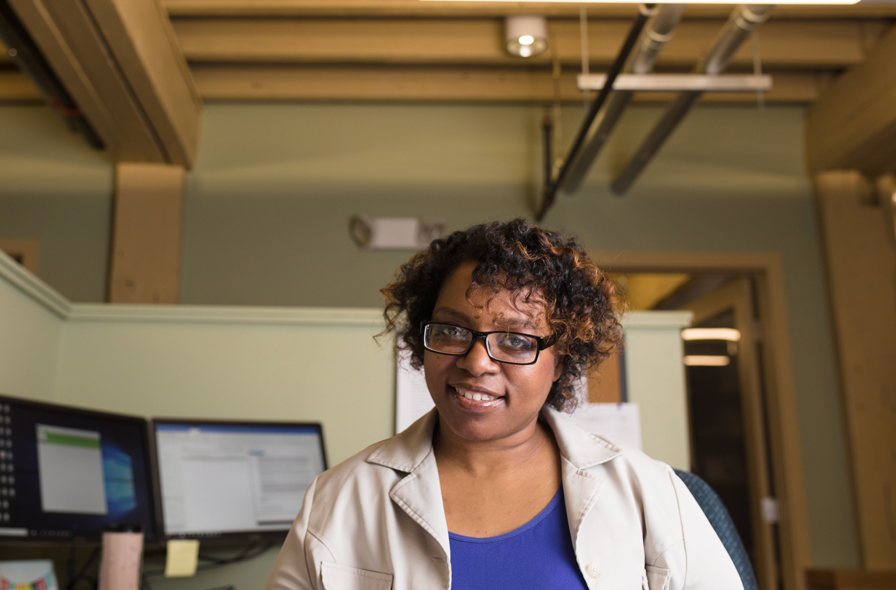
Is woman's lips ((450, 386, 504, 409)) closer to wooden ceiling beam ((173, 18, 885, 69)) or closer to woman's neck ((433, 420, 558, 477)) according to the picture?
woman's neck ((433, 420, 558, 477))

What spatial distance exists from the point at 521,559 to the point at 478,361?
30 centimetres

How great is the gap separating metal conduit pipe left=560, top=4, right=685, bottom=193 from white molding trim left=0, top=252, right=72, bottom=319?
6.40 ft

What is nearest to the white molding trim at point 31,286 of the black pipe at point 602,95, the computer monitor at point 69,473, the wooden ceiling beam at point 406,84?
the computer monitor at point 69,473

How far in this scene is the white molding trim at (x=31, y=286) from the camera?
6.46 ft

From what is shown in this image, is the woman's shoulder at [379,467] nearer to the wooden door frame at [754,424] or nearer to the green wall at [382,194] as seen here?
Result: the green wall at [382,194]

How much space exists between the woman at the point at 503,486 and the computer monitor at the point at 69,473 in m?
0.82

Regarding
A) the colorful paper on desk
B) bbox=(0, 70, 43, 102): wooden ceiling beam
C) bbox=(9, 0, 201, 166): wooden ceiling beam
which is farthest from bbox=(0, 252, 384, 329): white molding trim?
bbox=(0, 70, 43, 102): wooden ceiling beam

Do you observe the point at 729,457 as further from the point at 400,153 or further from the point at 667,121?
the point at 400,153

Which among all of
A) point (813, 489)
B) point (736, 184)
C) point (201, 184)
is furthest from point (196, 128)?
point (813, 489)

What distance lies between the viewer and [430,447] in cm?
126

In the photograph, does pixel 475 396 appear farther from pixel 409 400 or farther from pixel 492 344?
pixel 409 400

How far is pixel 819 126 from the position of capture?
12.5 feet

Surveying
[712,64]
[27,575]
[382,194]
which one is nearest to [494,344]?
[27,575]

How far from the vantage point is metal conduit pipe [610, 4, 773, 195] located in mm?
2525
